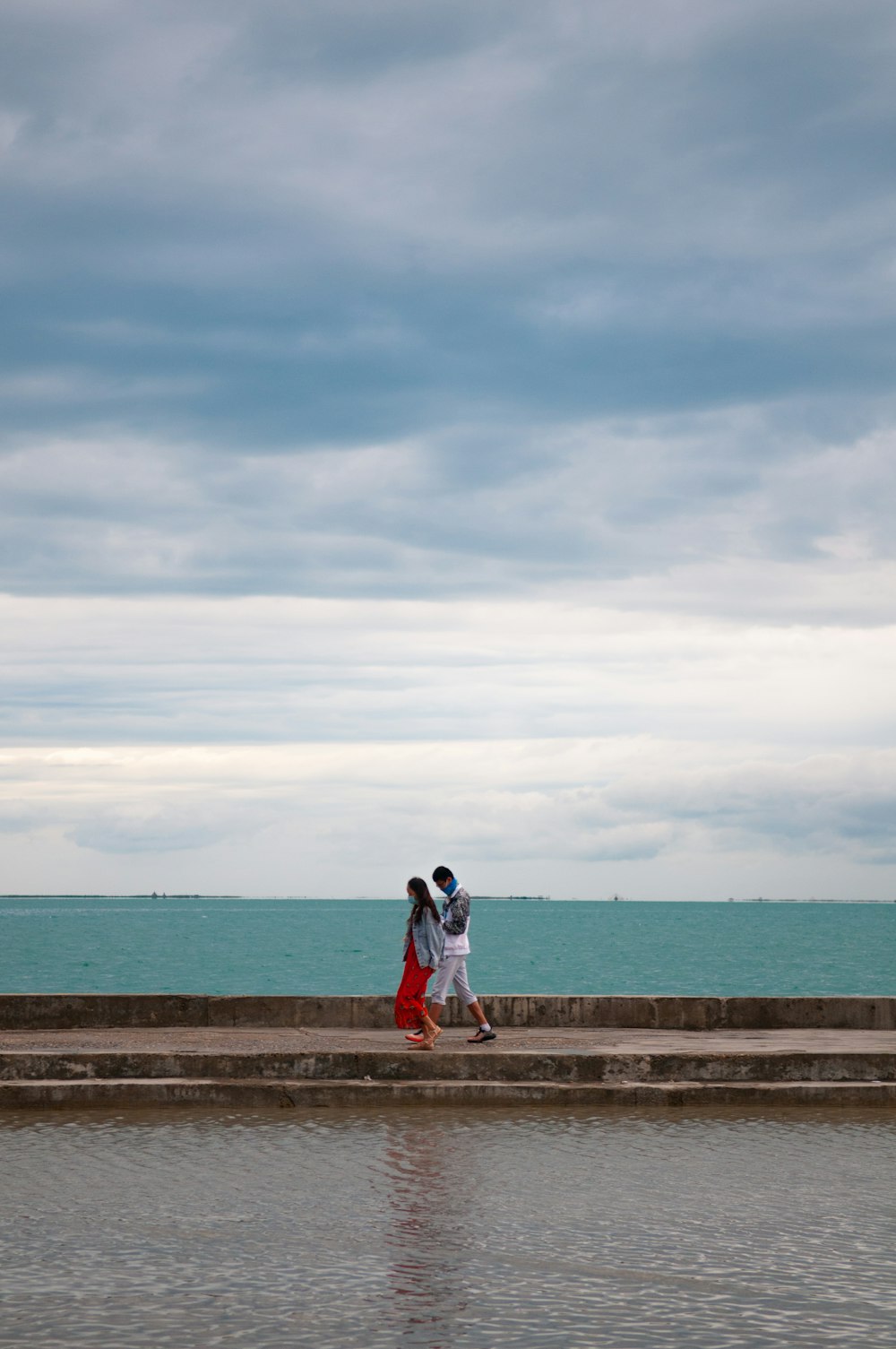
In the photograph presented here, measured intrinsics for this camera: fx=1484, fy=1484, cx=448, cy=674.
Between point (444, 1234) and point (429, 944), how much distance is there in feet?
23.5

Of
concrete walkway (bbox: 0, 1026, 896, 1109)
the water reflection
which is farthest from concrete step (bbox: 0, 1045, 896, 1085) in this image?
the water reflection

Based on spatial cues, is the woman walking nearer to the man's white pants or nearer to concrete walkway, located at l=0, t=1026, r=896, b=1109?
the man's white pants

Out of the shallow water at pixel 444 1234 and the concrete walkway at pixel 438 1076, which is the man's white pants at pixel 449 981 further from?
the shallow water at pixel 444 1234

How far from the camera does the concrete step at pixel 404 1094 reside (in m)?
12.1

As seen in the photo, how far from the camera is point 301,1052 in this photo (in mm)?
12750

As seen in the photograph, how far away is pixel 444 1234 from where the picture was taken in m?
7.32

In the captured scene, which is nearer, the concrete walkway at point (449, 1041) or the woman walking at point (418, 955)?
the concrete walkway at point (449, 1041)

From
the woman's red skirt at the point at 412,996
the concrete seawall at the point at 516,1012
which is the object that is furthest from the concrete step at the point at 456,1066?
the concrete seawall at the point at 516,1012

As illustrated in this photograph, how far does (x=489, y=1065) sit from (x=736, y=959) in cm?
8042

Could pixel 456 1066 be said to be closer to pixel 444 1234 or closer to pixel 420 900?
pixel 420 900

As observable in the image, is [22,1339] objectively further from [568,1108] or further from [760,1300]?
[568,1108]

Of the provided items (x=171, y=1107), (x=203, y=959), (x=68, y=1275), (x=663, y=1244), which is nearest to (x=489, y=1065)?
(x=171, y=1107)

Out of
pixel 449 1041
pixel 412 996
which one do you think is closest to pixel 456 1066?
pixel 412 996

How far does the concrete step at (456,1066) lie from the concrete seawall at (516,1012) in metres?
3.66
